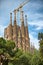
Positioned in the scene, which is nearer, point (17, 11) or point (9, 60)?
point (9, 60)

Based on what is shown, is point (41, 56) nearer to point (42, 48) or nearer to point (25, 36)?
point (42, 48)

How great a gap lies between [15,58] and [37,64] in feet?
2.46

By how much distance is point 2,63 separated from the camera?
686 cm

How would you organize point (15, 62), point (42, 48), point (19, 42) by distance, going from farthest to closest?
point (19, 42)
point (15, 62)
point (42, 48)

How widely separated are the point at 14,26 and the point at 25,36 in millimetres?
1550

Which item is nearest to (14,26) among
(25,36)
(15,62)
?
(25,36)

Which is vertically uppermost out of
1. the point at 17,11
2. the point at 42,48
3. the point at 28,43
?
the point at 17,11

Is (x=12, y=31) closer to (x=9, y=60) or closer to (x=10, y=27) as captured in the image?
(x=10, y=27)

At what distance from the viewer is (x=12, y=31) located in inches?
759

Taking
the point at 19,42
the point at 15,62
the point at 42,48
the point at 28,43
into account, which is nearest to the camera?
the point at 42,48

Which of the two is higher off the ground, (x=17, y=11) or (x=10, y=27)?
(x=17, y=11)

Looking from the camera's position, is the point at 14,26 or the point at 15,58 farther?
the point at 14,26

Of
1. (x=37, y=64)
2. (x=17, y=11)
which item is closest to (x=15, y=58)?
(x=37, y=64)

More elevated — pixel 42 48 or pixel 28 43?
pixel 42 48
